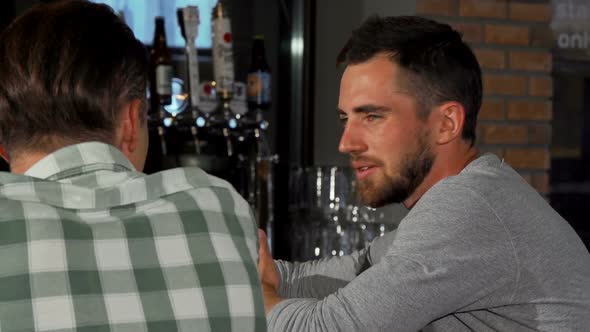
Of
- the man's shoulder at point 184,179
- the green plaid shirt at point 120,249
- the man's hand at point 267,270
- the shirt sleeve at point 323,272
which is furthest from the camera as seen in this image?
the shirt sleeve at point 323,272

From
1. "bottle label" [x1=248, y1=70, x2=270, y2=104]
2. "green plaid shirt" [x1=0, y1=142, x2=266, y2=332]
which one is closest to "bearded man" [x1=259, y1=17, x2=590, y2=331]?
"green plaid shirt" [x1=0, y1=142, x2=266, y2=332]

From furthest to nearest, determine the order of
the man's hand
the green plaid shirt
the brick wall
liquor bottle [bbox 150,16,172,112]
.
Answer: the brick wall < liquor bottle [bbox 150,16,172,112] < the man's hand < the green plaid shirt

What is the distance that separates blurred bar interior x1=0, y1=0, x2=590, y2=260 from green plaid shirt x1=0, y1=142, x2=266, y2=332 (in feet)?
6.69

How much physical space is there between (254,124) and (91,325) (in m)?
2.28

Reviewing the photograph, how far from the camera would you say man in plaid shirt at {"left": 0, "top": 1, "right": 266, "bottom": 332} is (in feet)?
3.12

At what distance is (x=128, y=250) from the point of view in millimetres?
988

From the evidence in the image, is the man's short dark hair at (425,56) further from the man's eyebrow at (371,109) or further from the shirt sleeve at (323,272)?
the shirt sleeve at (323,272)

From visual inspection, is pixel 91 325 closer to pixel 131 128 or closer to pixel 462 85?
pixel 131 128

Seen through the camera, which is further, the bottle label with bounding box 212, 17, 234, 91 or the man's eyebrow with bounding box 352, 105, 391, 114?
the bottle label with bounding box 212, 17, 234, 91

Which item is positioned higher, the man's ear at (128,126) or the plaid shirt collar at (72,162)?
the man's ear at (128,126)

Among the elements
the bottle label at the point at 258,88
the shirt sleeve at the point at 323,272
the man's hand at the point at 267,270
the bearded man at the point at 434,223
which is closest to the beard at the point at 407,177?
the bearded man at the point at 434,223

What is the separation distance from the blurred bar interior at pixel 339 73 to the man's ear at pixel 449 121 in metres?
1.46

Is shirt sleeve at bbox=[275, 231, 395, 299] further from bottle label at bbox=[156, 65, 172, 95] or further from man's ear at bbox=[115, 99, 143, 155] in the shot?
bottle label at bbox=[156, 65, 172, 95]

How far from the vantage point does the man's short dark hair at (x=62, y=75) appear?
1.02 metres
